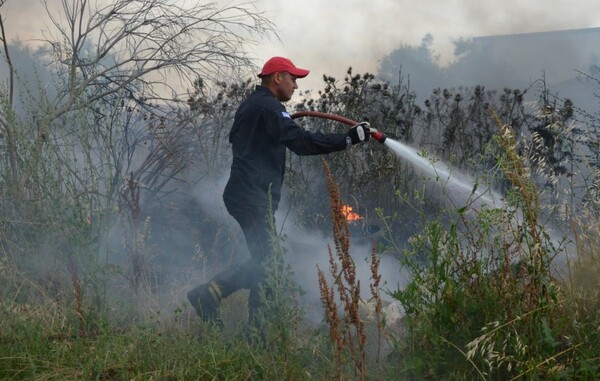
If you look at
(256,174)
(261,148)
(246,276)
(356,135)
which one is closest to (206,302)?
(246,276)

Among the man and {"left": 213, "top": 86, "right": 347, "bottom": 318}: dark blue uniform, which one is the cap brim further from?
{"left": 213, "top": 86, "right": 347, "bottom": 318}: dark blue uniform

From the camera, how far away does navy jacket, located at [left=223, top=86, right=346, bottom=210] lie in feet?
14.4

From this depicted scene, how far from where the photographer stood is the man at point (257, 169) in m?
4.36

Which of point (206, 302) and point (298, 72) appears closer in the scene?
point (206, 302)

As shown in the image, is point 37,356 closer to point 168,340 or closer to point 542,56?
point 168,340

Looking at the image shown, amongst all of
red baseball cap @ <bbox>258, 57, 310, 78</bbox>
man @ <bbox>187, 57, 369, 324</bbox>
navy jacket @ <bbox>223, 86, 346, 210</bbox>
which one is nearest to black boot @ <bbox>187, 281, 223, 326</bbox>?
man @ <bbox>187, 57, 369, 324</bbox>

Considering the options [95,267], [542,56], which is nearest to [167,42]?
[95,267]

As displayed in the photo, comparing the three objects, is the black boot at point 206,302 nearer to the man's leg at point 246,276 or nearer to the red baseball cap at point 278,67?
the man's leg at point 246,276

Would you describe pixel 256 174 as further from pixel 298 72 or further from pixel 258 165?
pixel 298 72

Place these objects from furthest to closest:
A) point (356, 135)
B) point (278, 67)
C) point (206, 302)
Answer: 1. point (278, 67)
2. point (206, 302)
3. point (356, 135)

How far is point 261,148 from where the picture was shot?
14.9 ft

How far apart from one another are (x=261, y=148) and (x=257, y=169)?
0.43ft

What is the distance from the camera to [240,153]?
4.57m

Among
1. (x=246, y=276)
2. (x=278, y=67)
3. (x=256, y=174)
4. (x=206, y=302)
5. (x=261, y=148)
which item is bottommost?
(x=206, y=302)
